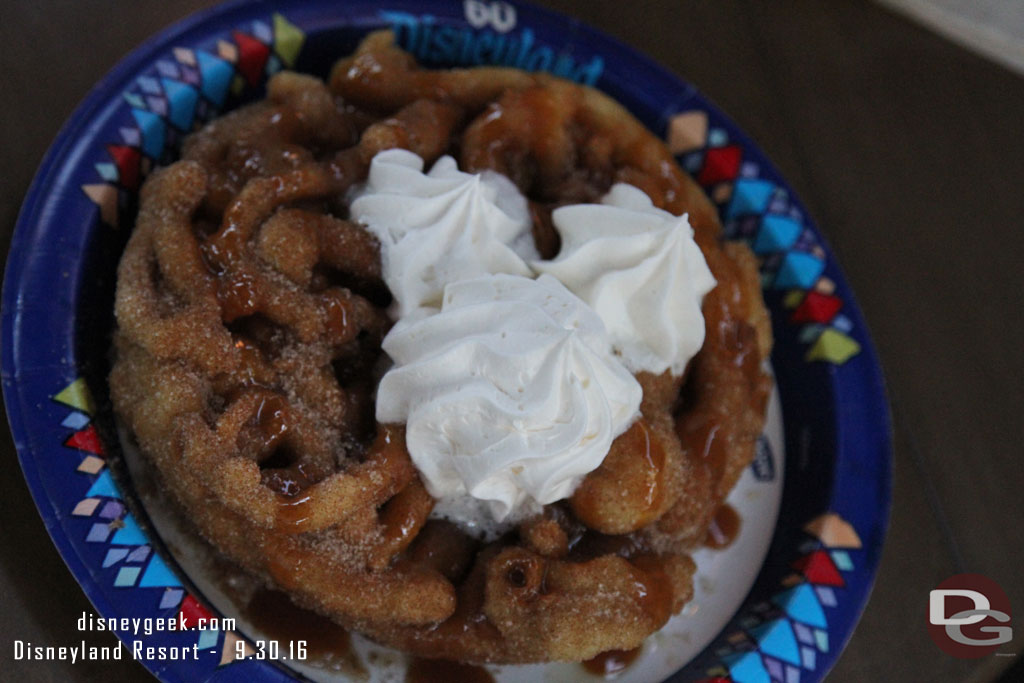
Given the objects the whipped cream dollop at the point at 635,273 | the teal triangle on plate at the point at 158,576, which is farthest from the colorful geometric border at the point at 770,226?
the teal triangle on plate at the point at 158,576

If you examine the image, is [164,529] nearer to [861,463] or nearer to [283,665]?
[283,665]

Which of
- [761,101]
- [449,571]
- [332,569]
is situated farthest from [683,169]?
[332,569]

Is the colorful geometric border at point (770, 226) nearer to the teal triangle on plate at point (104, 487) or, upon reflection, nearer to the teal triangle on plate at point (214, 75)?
the teal triangle on plate at point (214, 75)

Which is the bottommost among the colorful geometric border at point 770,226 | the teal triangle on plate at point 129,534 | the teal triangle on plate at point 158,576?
the teal triangle on plate at point 158,576

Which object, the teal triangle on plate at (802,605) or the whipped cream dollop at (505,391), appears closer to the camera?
the whipped cream dollop at (505,391)

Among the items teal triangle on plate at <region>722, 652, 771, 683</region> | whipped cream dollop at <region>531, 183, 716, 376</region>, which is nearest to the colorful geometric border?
whipped cream dollop at <region>531, 183, 716, 376</region>
